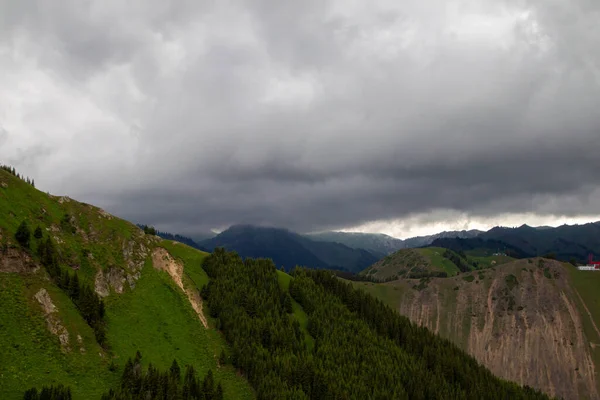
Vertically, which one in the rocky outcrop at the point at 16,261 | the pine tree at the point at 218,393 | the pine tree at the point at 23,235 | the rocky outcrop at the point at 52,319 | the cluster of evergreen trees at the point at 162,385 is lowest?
the pine tree at the point at 218,393

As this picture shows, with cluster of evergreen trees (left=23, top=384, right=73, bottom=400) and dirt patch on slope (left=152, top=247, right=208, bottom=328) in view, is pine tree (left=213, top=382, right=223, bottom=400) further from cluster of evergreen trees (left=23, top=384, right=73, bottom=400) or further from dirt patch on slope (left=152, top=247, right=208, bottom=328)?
cluster of evergreen trees (left=23, top=384, right=73, bottom=400)

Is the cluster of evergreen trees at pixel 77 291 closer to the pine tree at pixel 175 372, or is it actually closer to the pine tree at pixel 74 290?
the pine tree at pixel 74 290

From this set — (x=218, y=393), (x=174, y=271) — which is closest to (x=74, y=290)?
(x=174, y=271)

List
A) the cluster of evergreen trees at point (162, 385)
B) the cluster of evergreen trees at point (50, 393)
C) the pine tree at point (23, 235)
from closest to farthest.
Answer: the cluster of evergreen trees at point (50, 393), the cluster of evergreen trees at point (162, 385), the pine tree at point (23, 235)

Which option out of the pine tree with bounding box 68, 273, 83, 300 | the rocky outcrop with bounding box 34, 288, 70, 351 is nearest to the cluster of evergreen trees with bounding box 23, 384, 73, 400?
the rocky outcrop with bounding box 34, 288, 70, 351

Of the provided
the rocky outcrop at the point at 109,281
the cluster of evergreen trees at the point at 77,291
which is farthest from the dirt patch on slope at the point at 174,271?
the cluster of evergreen trees at the point at 77,291

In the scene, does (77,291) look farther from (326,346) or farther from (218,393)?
(326,346)

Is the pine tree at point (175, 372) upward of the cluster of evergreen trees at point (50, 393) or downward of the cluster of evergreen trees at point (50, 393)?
downward
